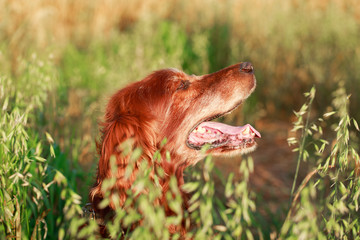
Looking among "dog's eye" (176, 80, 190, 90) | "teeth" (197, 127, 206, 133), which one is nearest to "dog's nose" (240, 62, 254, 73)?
"dog's eye" (176, 80, 190, 90)

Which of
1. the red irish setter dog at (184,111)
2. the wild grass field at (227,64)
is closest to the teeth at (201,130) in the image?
the red irish setter dog at (184,111)

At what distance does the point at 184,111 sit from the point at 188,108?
0.04 m

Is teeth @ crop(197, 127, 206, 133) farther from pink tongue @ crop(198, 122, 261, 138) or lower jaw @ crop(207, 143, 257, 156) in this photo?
lower jaw @ crop(207, 143, 257, 156)

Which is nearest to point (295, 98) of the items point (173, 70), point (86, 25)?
point (173, 70)

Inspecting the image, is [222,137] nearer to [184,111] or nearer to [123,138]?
[184,111]

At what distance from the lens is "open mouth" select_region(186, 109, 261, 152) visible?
8.34ft

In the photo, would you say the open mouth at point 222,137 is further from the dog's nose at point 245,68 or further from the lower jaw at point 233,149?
the dog's nose at point 245,68

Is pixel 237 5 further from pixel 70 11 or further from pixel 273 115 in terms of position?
pixel 70 11

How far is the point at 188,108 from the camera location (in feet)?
8.78

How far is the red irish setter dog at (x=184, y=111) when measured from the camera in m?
2.48

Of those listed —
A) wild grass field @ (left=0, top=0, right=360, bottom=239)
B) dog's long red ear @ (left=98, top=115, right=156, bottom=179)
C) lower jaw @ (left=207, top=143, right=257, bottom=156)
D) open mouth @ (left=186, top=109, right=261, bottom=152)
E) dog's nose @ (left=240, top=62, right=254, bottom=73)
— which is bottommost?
wild grass field @ (left=0, top=0, right=360, bottom=239)

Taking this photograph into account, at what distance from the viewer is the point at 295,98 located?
5.45 metres

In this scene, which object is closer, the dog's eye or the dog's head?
the dog's head

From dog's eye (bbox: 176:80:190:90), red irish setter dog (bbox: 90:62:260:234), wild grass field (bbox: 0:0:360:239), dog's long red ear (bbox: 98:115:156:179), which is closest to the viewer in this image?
dog's long red ear (bbox: 98:115:156:179)
